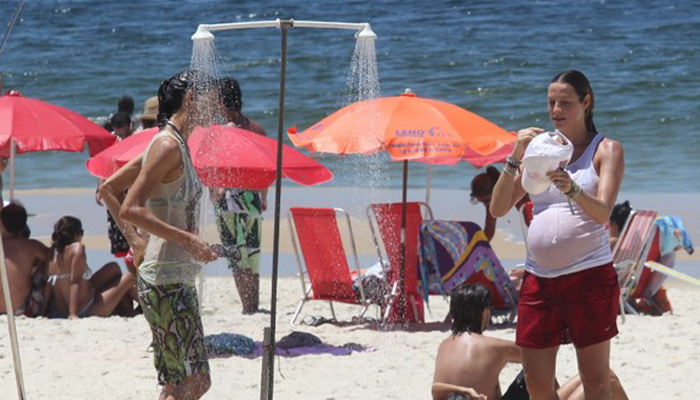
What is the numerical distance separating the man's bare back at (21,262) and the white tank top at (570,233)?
436 cm

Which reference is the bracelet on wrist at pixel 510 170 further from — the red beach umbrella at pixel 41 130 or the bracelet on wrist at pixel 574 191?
the red beach umbrella at pixel 41 130

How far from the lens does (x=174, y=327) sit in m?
4.03

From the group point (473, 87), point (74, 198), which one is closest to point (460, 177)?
point (74, 198)

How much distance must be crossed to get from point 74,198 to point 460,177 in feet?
15.4

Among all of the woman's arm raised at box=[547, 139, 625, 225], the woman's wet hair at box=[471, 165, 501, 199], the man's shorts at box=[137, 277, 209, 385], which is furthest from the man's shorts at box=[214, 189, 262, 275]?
the woman's arm raised at box=[547, 139, 625, 225]

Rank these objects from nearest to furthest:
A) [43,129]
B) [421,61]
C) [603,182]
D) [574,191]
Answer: [574,191] < [603,182] < [43,129] < [421,61]

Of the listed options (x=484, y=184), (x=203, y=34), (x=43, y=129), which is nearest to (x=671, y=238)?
(x=484, y=184)

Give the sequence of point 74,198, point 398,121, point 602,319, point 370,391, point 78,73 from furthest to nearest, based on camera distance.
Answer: point 78,73 < point 74,198 < point 398,121 < point 370,391 < point 602,319

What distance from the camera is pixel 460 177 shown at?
1494 centimetres

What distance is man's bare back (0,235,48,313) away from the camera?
24.1ft

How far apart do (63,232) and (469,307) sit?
355cm

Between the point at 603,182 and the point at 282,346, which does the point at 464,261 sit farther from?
the point at 603,182

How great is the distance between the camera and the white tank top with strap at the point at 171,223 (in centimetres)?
400

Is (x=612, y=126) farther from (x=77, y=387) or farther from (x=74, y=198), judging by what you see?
(x=77, y=387)
